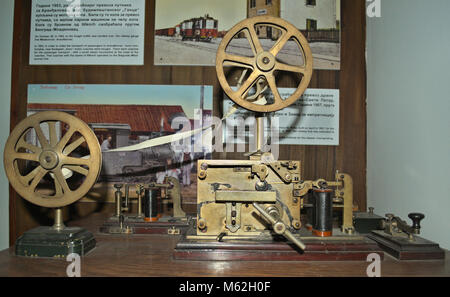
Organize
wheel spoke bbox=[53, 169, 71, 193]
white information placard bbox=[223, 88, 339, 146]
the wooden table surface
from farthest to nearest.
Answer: white information placard bbox=[223, 88, 339, 146] < wheel spoke bbox=[53, 169, 71, 193] < the wooden table surface

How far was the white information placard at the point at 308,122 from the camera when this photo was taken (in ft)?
8.19

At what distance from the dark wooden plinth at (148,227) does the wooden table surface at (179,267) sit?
12.6 inches

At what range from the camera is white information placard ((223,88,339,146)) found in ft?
8.19

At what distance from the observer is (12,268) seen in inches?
55.4

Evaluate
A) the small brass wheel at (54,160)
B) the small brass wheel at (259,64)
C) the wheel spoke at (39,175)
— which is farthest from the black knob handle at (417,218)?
the wheel spoke at (39,175)

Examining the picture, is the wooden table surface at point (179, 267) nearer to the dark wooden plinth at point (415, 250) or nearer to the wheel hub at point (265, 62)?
the dark wooden plinth at point (415, 250)

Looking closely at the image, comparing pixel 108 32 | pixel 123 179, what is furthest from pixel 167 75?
pixel 123 179

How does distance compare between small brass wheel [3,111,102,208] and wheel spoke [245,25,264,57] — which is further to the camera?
wheel spoke [245,25,264,57]

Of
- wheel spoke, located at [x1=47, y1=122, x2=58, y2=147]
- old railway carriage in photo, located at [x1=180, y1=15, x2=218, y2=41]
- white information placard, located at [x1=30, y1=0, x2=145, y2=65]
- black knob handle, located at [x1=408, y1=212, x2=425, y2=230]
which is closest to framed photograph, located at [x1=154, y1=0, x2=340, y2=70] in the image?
old railway carriage in photo, located at [x1=180, y1=15, x2=218, y2=41]

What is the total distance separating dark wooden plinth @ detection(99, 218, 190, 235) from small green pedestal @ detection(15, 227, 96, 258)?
1.28ft

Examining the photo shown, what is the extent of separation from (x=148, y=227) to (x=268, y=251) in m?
0.82

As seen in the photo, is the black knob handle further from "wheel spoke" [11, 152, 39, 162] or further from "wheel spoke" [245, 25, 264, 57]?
"wheel spoke" [11, 152, 39, 162]
